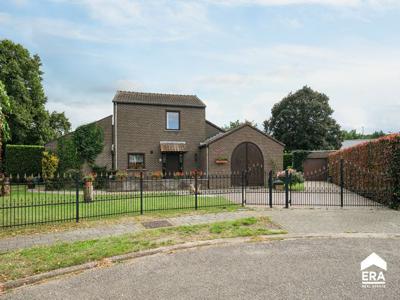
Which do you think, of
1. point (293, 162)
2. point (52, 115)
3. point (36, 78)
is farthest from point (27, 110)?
point (293, 162)

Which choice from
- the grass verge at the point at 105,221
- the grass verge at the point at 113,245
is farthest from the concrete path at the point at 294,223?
the grass verge at the point at 113,245

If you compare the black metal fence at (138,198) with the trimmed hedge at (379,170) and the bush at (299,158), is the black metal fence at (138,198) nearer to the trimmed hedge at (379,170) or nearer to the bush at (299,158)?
the trimmed hedge at (379,170)

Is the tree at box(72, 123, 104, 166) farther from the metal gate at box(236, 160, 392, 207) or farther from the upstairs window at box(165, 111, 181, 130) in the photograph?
the metal gate at box(236, 160, 392, 207)

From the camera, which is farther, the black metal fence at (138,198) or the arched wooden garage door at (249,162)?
the arched wooden garage door at (249,162)

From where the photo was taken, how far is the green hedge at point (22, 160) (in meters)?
23.6

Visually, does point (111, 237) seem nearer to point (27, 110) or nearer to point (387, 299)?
point (387, 299)

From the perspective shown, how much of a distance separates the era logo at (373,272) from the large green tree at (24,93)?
31351 mm

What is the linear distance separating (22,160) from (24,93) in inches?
428

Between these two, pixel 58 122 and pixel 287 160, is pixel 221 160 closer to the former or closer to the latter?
pixel 287 160

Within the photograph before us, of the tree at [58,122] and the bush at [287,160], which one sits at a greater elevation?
the tree at [58,122]

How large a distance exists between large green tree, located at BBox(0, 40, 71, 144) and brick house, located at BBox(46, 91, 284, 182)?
396 inches

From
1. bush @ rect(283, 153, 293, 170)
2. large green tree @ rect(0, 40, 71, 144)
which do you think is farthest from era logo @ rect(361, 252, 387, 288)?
large green tree @ rect(0, 40, 71, 144)

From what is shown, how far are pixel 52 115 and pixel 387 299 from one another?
40384 mm

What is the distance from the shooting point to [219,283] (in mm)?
4863
